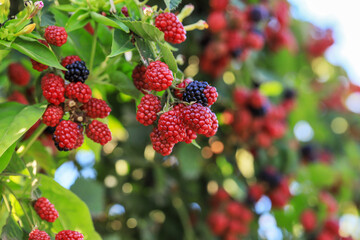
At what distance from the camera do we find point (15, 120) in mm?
1012

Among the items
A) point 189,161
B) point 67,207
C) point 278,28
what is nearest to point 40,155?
point 67,207

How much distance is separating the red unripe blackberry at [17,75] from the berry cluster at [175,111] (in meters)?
A: 1.07

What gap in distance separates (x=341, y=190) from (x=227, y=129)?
144cm

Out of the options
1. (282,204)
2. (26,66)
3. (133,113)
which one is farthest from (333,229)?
(26,66)

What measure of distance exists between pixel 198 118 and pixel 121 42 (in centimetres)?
27

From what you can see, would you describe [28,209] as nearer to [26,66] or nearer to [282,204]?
[26,66]

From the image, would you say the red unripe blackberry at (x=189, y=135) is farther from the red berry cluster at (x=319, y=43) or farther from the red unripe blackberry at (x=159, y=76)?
the red berry cluster at (x=319, y=43)

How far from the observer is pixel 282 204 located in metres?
2.71

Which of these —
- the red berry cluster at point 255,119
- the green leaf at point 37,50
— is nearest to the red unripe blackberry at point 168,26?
the green leaf at point 37,50

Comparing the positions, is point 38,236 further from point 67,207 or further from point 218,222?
point 218,222

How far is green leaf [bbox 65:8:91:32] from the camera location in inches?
43.7

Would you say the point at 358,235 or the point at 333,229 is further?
the point at 358,235

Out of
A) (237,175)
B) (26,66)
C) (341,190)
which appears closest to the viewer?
(26,66)

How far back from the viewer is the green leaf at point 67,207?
45.8 inches
